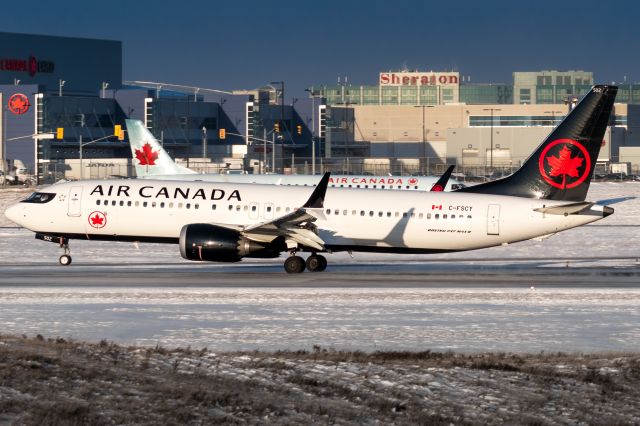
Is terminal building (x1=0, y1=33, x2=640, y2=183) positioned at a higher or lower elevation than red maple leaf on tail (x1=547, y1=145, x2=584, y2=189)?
higher

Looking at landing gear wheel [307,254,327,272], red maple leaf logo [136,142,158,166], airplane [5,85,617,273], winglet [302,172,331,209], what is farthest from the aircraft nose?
red maple leaf logo [136,142,158,166]

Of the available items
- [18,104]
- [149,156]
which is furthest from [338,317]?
[18,104]

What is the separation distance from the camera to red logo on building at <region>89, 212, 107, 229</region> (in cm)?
4575

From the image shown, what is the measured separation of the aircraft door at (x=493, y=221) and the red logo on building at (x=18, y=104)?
114 m

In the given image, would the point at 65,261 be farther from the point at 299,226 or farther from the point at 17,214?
the point at 299,226

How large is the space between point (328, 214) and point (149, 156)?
36.8m

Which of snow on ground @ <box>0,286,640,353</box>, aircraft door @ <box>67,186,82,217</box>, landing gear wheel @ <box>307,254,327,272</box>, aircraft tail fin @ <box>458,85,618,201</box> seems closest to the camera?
snow on ground @ <box>0,286,640,353</box>

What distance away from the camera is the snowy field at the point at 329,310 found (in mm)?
28031

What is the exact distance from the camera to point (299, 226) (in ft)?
145

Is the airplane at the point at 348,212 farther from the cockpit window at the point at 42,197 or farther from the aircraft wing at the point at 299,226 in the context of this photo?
the cockpit window at the point at 42,197

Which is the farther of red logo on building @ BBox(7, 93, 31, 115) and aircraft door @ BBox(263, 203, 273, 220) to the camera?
red logo on building @ BBox(7, 93, 31, 115)

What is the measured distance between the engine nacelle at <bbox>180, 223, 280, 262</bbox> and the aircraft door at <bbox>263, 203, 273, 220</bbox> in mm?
1745

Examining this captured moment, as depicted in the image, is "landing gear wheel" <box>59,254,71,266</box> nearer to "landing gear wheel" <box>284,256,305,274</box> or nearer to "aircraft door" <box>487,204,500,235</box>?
"landing gear wheel" <box>284,256,305,274</box>

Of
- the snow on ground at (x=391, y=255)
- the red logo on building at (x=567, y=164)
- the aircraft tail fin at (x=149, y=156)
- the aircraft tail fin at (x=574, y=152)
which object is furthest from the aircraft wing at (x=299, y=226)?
the aircraft tail fin at (x=149, y=156)
